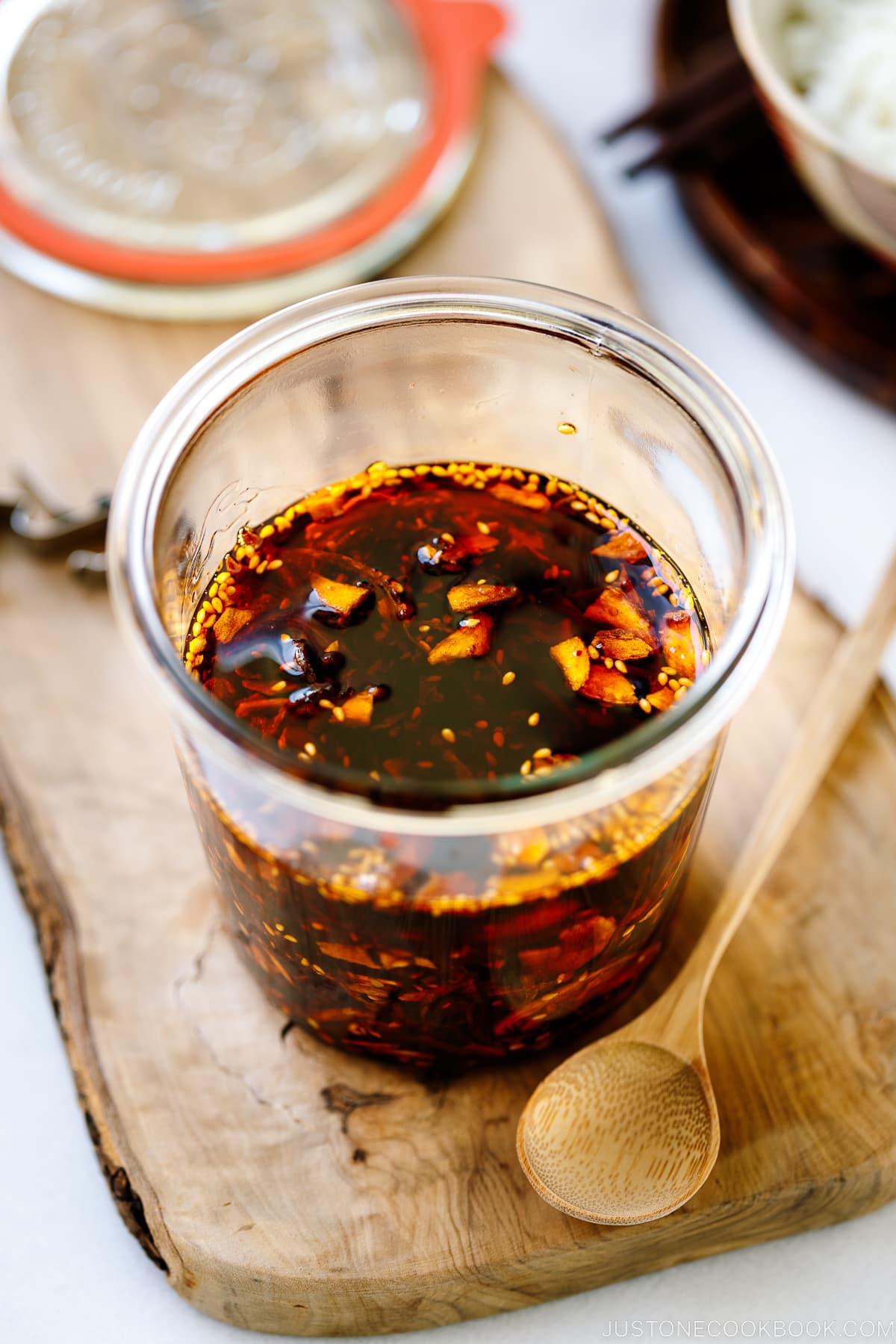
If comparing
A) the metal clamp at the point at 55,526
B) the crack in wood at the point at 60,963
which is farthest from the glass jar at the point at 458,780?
the metal clamp at the point at 55,526

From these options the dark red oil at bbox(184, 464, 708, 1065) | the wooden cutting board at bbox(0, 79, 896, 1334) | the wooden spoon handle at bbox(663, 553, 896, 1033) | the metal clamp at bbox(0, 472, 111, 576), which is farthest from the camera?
the metal clamp at bbox(0, 472, 111, 576)

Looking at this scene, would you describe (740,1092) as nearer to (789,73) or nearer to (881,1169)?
(881,1169)

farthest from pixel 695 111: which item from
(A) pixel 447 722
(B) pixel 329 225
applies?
(A) pixel 447 722

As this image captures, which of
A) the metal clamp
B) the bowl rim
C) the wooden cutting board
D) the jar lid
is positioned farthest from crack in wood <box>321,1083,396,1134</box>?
the bowl rim

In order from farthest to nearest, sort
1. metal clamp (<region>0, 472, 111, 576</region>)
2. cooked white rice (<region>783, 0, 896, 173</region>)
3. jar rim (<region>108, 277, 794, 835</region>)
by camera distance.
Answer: cooked white rice (<region>783, 0, 896, 173</region>), metal clamp (<region>0, 472, 111, 576</region>), jar rim (<region>108, 277, 794, 835</region>)

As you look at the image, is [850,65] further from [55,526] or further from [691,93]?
[55,526]

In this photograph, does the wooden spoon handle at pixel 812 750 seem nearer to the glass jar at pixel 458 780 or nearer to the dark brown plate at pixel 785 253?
the glass jar at pixel 458 780

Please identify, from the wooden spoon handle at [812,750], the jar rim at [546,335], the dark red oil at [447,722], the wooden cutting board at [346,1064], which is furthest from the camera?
the wooden spoon handle at [812,750]

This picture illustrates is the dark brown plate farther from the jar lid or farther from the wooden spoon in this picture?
the wooden spoon
